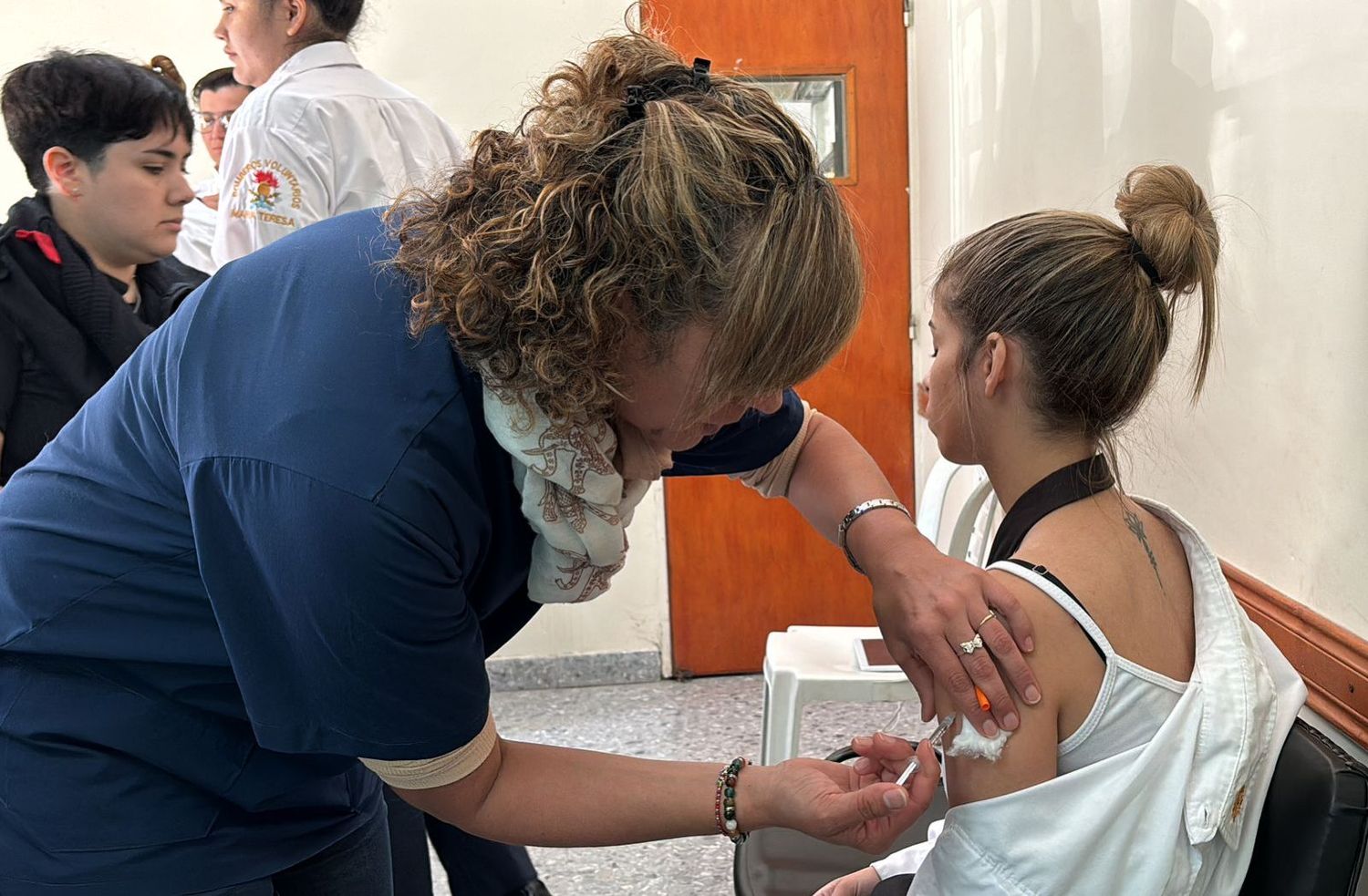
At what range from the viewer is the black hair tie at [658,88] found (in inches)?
32.3

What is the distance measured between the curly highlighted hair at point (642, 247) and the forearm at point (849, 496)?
371 millimetres

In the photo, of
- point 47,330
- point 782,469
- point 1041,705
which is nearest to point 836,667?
point 782,469

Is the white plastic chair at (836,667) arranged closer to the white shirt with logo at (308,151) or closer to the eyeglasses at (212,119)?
the white shirt with logo at (308,151)

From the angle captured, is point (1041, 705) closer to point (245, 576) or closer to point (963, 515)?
point (245, 576)

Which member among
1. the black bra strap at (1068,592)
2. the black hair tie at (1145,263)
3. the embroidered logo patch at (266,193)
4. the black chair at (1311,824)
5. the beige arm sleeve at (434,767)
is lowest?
the black chair at (1311,824)

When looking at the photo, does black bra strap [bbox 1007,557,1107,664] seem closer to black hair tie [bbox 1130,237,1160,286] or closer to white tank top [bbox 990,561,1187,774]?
white tank top [bbox 990,561,1187,774]

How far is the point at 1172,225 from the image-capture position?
3.86 ft

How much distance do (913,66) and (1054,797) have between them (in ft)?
9.02

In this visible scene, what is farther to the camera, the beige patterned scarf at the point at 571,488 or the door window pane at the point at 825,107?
the door window pane at the point at 825,107

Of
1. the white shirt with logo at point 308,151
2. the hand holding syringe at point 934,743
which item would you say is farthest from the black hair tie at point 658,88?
the white shirt with logo at point 308,151

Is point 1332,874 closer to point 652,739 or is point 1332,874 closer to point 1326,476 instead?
point 1326,476

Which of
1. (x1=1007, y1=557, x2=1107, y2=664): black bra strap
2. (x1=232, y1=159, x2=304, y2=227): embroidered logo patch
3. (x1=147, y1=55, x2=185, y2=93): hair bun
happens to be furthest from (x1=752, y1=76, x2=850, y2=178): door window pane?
(x1=1007, y1=557, x2=1107, y2=664): black bra strap

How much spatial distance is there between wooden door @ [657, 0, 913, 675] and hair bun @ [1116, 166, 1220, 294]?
2.09 meters

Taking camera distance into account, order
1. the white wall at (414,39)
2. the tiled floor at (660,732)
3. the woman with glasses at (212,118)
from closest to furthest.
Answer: the tiled floor at (660,732) → the woman with glasses at (212,118) → the white wall at (414,39)
